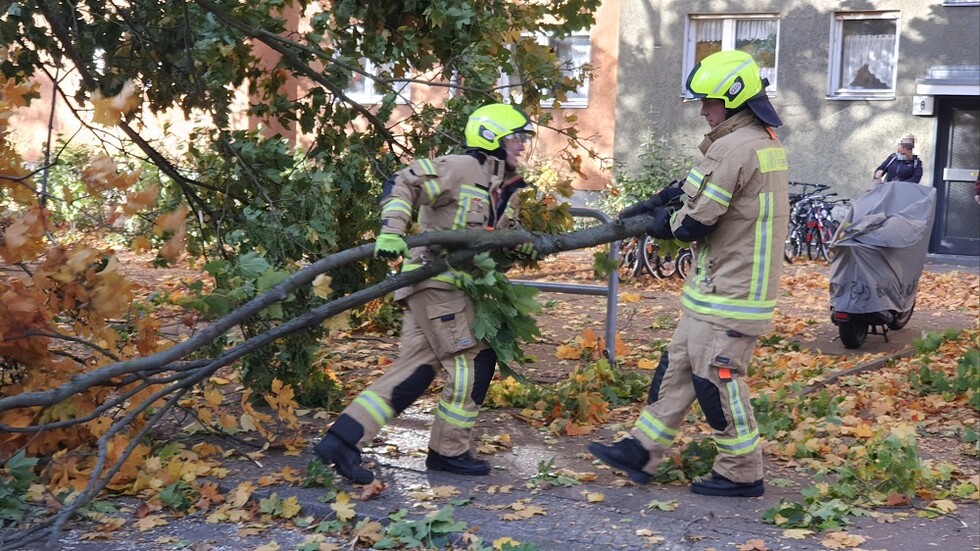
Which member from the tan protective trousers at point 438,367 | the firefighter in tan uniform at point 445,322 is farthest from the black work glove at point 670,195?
the tan protective trousers at point 438,367

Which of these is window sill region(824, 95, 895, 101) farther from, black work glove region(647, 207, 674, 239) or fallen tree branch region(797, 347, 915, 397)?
black work glove region(647, 207, 674, 239)

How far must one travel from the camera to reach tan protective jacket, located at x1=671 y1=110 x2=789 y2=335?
16.8 ft

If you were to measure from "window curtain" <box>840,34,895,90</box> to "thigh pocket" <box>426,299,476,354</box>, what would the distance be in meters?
14.4

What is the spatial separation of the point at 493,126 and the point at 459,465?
1615 mm

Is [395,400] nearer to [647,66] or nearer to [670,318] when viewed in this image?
[670,318]

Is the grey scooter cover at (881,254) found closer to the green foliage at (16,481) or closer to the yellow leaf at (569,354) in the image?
the yellow leaf at (569,354)

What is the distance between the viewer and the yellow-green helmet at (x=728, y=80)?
5.18 m

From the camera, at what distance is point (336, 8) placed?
6.65 m

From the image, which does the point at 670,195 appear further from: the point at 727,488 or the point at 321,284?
the point at 321,284

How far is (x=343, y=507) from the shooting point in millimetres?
4945

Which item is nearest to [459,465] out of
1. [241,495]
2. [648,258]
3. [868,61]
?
[241,495]

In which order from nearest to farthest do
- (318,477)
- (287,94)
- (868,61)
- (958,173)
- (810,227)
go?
(318,477) < (287,94) < (810,227) < (958,173) < (868,61)

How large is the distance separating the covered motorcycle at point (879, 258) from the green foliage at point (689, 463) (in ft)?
12.1

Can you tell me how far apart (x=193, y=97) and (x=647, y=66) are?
13.7m
